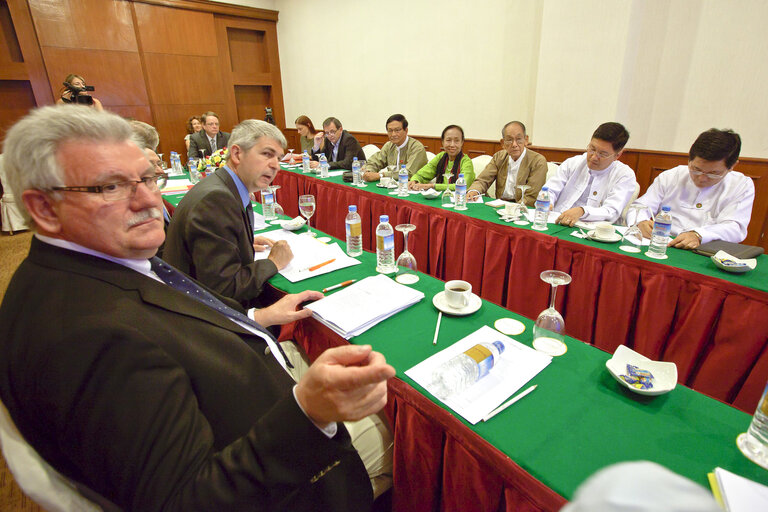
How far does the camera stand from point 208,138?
17.2 feet

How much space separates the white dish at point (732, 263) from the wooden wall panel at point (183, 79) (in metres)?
7.87

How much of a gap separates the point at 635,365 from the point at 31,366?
1.25 meters

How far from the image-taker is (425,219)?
2660 mm

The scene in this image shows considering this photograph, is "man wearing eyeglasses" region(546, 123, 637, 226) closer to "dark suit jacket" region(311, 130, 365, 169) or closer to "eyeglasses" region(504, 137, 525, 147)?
"eyeglasses" region(504, 137, 525, 147)

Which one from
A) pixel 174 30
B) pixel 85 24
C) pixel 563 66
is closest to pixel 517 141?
pixel 563 66

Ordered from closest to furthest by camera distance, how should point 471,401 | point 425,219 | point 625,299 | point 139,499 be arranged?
point 139,499 < point 471,401 < point 625,299 < point 425,219

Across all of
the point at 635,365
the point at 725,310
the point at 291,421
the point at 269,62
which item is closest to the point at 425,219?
the point at 725,310

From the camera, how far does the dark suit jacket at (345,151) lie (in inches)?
172

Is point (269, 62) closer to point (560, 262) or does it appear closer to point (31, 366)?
point (560, 262)

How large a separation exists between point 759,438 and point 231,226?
5.38 feet

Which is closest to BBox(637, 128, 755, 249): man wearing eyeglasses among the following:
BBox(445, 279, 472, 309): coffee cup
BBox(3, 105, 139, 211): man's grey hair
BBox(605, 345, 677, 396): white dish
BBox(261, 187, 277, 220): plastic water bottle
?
BBox(605, 345, 677, 396): white dish

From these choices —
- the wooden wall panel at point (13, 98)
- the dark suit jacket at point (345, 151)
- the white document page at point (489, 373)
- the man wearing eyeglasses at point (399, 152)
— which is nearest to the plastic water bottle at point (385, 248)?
the white document page at point (489, 373)

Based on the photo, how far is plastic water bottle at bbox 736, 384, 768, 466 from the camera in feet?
2.27

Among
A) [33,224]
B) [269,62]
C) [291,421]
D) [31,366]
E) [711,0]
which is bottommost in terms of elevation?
[291,421]
